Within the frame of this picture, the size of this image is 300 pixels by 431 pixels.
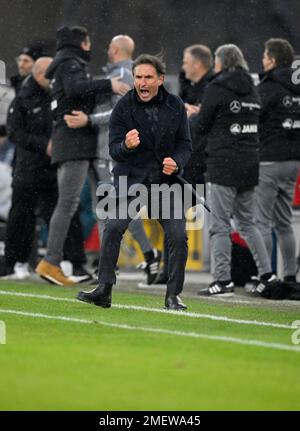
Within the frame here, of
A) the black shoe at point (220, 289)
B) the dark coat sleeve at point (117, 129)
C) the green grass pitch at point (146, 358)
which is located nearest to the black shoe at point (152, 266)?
the black shoe at point (220, 289)

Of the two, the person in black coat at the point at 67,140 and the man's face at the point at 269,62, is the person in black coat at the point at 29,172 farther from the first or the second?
the man's face at the point at 269,62

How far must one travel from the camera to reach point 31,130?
49.0 ft

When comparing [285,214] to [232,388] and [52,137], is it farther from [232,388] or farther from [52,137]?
[232,388]

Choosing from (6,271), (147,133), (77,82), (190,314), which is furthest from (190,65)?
(190,314)

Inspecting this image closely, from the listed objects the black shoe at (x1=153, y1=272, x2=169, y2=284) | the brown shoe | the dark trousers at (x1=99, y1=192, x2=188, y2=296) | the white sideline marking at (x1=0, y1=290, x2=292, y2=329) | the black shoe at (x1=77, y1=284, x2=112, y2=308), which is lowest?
the black shoe at (x1=153, y1=272, x2=169, y2=284)

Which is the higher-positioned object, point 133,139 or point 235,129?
point 133,139

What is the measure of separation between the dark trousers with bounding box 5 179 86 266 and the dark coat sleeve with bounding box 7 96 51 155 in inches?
15.8

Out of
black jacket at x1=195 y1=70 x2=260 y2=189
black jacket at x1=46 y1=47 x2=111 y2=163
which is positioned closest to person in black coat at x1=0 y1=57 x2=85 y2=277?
black jacket at x1=46 y1=47 x2=111 y2=163

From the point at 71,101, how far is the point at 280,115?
2130 mm

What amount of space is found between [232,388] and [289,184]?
22.0ft

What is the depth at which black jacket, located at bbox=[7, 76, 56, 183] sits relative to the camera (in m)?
14.8

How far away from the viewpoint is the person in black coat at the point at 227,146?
12.9 metres

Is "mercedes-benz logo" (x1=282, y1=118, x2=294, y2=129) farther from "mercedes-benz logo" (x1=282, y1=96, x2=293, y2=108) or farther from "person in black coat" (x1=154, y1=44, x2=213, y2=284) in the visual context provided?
"person in black coat" (x1=154, y1=44, x2=213, y2=284)

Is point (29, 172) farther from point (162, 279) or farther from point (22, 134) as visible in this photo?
point (162, 279)
